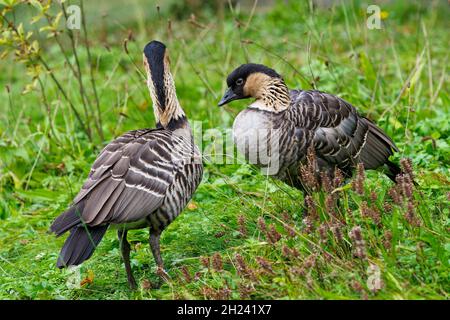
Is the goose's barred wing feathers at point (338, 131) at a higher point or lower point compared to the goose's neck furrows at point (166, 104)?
lower

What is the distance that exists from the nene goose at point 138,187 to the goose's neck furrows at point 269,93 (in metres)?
0.71

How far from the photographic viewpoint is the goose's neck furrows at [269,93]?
571 cm

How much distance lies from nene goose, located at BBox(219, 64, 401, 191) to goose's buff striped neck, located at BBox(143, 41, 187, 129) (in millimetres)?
477

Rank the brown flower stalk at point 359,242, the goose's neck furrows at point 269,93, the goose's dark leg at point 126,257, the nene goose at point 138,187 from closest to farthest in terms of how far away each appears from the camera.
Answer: the brown flower stalk at point 359,242
the nene goose at point 138,187
the goose's dark leg at point 126,257
the goose's neck furrows at point 269,93

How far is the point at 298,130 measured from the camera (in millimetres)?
5488

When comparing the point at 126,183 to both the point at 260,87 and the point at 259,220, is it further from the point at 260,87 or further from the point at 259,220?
the point at 260,87

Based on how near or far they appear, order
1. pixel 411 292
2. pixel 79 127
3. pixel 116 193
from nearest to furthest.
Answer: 1. pixel 411 292
2. pixel 116 193
3. pixel 79 127

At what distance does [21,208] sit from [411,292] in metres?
4.10

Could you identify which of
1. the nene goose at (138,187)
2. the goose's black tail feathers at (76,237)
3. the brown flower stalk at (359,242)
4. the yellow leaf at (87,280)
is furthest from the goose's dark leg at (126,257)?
the brown flower stalk at (359,242)

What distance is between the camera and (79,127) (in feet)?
27.1

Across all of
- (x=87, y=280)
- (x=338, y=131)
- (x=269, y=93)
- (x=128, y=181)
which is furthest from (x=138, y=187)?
(x=338, y=131)

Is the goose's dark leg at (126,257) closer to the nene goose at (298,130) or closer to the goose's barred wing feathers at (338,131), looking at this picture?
the nene goose at (298,130)
